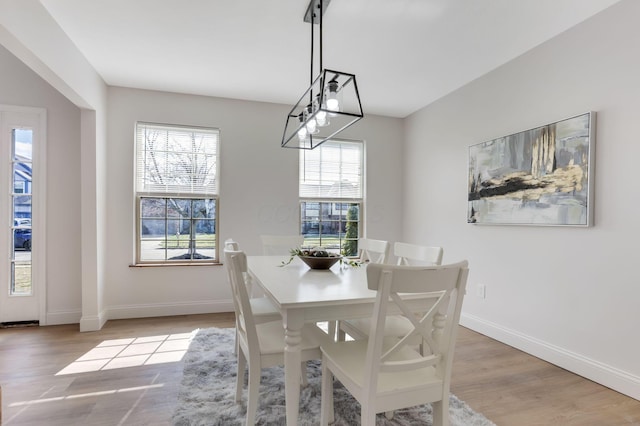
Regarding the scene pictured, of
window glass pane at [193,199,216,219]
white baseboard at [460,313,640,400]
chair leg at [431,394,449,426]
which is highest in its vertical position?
window glass pane at [193,199,216,219]

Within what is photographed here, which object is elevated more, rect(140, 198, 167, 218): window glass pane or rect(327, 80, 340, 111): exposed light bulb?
rect(327, 80, 340, 111): exposed light bulb

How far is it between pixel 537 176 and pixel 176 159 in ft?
11.9

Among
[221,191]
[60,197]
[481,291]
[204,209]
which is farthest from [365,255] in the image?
[60,197]

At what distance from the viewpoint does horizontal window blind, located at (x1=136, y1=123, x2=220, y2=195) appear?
12.1ft

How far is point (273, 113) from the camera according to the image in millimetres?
4051

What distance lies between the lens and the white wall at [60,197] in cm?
334

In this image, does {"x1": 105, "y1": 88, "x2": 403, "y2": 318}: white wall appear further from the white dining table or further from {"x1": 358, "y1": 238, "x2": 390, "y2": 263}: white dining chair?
the white dining table

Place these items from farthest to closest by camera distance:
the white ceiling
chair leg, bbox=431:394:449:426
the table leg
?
1. the white ceiling
2. the table leg
3. chair leg, bbox=431:394:449:426

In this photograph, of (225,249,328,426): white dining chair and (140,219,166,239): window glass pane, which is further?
(140,219,166,239): window glass pane

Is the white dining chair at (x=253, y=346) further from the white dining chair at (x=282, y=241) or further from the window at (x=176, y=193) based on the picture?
the window at (x=176, y=193)

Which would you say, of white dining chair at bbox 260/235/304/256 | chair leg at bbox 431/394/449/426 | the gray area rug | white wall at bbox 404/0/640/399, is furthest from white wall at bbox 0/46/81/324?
white wall at bbox 404/0/640/399

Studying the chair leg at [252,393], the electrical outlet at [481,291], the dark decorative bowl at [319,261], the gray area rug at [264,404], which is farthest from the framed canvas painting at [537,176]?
the chair leg at [252,393]

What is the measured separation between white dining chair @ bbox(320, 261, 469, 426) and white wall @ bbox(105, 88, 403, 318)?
2.61 meters

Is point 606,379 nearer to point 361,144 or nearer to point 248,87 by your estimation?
point 361,144
